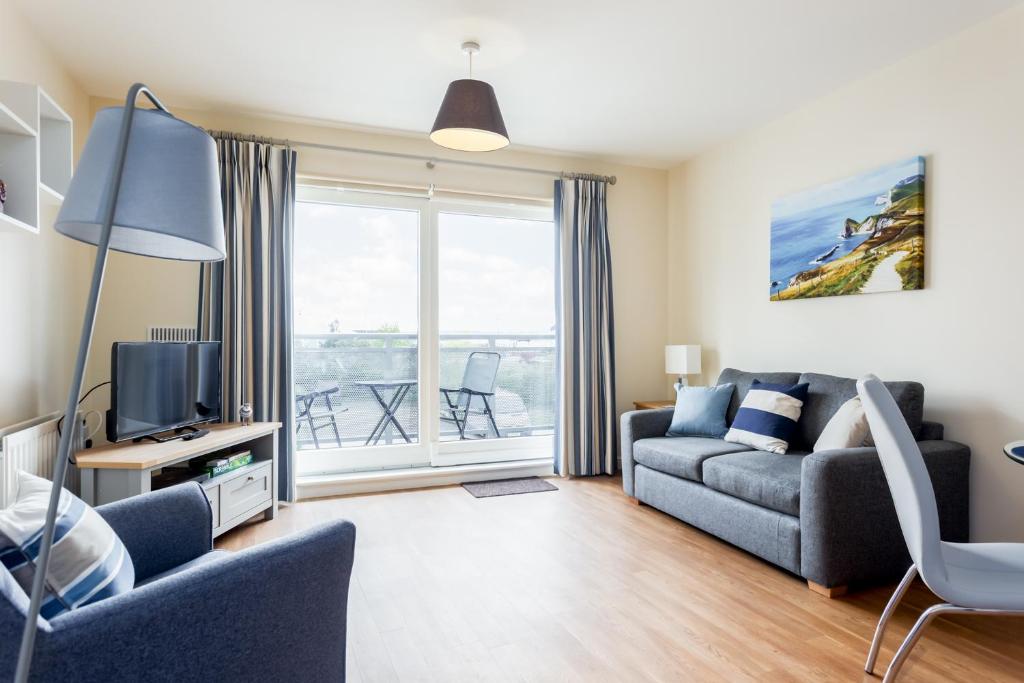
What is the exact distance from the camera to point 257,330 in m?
3.90

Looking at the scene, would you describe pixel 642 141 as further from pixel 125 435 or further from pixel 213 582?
pixel 213 582

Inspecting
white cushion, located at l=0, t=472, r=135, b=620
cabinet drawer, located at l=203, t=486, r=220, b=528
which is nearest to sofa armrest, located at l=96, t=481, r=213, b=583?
white cushion, located at l=0, t=472, r=135, b=620

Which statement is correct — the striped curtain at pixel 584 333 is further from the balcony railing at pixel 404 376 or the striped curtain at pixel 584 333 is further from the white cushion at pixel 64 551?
the white cushion at pixel 64 551

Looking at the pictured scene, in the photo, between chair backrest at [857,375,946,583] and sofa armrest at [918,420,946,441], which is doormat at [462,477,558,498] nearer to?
sofa armrest at [918,420,946,441]

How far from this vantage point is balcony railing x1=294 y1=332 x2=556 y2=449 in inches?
167

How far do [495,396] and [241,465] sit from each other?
1.99 metres

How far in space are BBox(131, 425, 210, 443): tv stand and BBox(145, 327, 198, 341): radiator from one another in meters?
0.69

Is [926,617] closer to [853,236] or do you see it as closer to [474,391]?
[853,236]

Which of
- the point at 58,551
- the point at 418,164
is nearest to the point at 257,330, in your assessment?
the point at 418,164

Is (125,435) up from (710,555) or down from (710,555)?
up

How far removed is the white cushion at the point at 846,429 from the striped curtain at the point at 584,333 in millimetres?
2001

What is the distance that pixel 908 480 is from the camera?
5.44 feet

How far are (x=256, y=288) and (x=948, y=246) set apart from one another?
4.08m

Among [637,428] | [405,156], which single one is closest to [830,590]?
[637,428]
